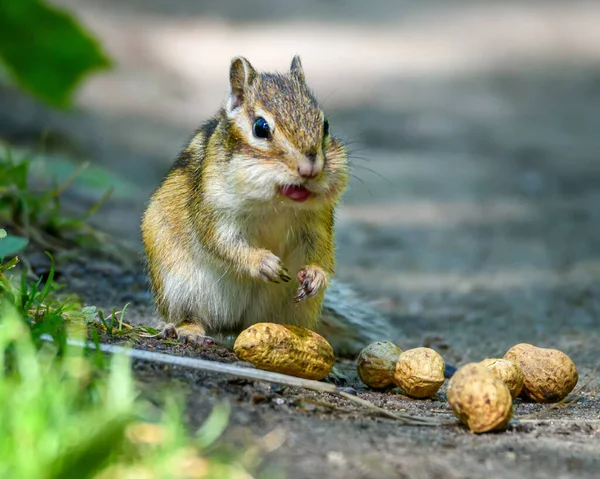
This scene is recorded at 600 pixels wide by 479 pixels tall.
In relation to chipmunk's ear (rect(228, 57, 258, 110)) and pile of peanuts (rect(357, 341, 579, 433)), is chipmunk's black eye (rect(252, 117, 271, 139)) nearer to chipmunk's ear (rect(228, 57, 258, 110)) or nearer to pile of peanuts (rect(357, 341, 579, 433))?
chipmunk's ear (rect(228, 57, 258, 110))

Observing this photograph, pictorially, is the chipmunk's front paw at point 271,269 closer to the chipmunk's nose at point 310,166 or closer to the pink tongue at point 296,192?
the pink tongue at point 296,192

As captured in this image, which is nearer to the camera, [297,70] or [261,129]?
[261,129]

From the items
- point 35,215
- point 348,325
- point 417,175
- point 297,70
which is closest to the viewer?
point 297,70

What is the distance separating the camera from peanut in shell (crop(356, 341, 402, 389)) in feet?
11.5

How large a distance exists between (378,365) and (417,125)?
7044mm

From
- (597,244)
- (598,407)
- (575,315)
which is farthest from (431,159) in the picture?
(598,407)

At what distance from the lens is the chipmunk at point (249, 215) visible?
325cm

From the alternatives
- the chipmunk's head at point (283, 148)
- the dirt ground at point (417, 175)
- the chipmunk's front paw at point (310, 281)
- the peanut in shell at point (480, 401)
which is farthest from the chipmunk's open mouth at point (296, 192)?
the peanut in shell at point (480, 401)

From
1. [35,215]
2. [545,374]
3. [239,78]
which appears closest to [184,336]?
[239,78]

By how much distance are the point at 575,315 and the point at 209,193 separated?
261cm

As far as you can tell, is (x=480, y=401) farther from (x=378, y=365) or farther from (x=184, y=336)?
(x=184, y=336)

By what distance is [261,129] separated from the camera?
3316mm

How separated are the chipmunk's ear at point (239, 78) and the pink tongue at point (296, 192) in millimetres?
494

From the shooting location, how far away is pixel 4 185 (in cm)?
490
